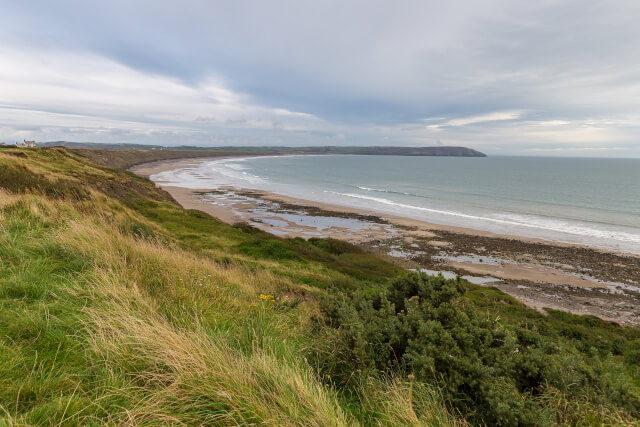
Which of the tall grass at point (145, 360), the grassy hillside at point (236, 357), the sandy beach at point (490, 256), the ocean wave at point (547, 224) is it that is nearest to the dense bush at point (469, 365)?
the grassy hillside at point (236, 357)

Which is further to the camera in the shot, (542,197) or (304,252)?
(542,197)

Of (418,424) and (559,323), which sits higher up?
(418,424)

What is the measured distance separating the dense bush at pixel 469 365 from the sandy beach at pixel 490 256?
17452 mm

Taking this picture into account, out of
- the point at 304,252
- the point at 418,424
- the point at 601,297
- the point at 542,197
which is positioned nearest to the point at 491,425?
the point at 418,424

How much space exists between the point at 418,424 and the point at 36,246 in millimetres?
6434

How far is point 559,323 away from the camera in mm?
14664

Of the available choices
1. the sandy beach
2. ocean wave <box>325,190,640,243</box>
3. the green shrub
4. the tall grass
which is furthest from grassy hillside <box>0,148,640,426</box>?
ocean wave <box>325,190,640,243</box>

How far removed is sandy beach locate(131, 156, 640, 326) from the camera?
19969mm

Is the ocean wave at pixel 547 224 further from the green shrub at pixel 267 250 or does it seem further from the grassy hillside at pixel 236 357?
the grassy hillside at pixel 236 357

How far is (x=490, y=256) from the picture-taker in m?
27.2

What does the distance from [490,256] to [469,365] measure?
27.5 metres

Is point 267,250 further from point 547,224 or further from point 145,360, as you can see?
point 547,224

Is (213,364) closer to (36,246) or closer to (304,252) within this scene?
(36,246)

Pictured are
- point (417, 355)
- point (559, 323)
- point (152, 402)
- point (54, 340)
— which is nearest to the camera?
point (152, 402)
